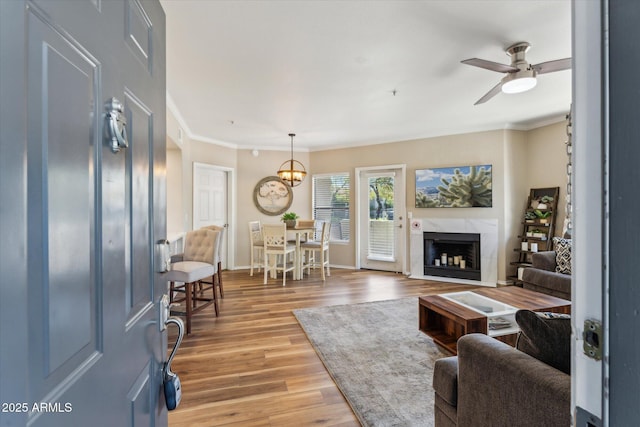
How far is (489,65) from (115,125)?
2.65 metres

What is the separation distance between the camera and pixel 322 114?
430cm

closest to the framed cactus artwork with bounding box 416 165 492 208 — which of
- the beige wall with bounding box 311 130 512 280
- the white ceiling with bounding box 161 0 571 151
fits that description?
the beige wall with bounding box 311 130 512 280

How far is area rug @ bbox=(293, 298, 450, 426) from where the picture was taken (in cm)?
184

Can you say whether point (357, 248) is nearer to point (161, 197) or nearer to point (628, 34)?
point (161, 197)

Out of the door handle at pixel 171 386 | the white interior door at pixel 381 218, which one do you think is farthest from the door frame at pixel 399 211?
the door handle at pixel 171 386

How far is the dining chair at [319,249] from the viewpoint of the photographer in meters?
5.33

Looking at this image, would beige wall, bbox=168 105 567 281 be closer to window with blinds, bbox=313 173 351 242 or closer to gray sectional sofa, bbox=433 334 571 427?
window with blinds, bbox=313 173 351 242

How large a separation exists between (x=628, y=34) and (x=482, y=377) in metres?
1.21

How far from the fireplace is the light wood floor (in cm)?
117

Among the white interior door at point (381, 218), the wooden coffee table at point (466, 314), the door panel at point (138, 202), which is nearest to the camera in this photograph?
the door panel at point (138, 202)

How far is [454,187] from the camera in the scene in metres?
5.18

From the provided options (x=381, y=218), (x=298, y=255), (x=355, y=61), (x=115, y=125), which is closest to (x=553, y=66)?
(x=355, y=61)

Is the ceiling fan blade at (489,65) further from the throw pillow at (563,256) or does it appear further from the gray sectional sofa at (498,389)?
the throw pillow at (563,256)

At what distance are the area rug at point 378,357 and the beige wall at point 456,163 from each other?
2401 mm
